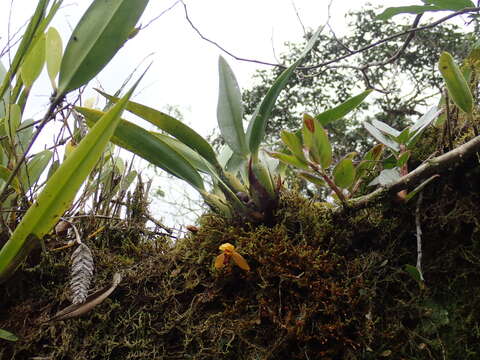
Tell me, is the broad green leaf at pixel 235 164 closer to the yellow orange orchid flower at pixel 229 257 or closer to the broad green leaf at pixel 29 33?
the yellow orange orchid flower at pixel 229 257

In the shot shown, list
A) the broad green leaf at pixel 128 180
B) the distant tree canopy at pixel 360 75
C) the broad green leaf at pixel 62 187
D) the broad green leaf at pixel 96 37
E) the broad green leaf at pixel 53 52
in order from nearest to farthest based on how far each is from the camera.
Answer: the broad green leaf at pixel 62 187, the broad green leaf at pixel 96 37, the broad green leaf at pixel 53 52, the broad green leaf at pixel 128 180, the distant tree canopy at pixel 360 75

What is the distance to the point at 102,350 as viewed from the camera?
0.72 m

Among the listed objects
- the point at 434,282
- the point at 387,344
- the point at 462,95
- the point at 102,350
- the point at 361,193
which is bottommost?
the point at 102,350

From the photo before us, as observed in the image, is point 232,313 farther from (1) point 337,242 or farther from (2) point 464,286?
(2) point 464,286

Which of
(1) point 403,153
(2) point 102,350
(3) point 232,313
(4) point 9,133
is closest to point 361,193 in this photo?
(1) point 403,153

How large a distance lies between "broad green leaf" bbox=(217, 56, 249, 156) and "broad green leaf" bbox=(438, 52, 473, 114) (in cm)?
34

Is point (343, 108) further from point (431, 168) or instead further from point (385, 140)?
point (431, 168)

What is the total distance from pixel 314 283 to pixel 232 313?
0.13m

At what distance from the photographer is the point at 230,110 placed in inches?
32.5

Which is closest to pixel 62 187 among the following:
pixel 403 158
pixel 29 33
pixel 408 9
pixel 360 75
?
pixel 29 33

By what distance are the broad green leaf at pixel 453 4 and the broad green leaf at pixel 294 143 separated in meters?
0.39

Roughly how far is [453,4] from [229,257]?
64 cm

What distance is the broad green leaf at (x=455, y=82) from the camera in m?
0.70

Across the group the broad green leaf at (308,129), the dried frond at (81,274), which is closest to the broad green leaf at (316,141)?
the broad green leaf at (308,129)
